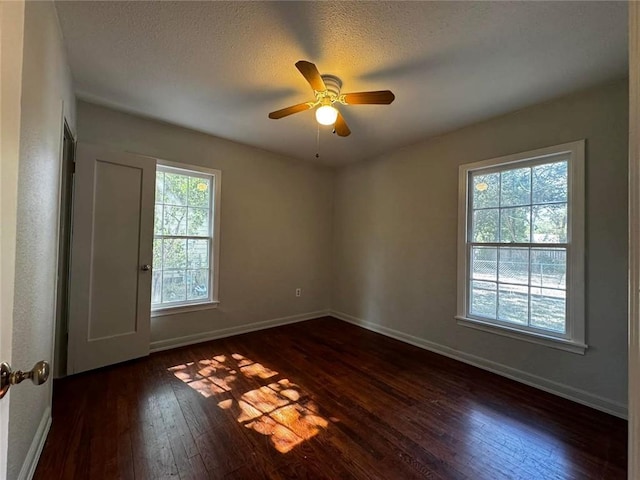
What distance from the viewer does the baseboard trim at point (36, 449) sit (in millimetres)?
1441

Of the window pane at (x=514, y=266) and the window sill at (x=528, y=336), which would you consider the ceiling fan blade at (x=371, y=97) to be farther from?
the window sill at (x=528, y=336)

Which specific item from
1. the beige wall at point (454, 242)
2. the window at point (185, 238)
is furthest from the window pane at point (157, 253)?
the beige wall at point (454, 242)

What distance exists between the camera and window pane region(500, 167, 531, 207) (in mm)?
2697

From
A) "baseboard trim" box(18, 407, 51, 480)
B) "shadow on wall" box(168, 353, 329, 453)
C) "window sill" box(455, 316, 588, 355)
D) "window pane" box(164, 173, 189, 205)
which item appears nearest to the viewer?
"baseboard trim" box(18, 407, 51, 480)

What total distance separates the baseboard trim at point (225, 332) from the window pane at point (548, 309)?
2923 millimetres

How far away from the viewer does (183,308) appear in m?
3.34

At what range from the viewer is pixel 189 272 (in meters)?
3.47

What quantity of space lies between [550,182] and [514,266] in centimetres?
82

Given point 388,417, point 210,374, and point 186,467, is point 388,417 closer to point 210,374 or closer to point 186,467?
point 186,467

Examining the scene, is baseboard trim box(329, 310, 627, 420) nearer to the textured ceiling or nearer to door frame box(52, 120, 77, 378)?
the textured ceiling

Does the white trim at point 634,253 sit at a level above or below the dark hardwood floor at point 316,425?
above

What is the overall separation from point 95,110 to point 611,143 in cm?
451

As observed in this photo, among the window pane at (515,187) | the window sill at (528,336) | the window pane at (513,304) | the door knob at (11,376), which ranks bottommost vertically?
the window sill at (528,336)

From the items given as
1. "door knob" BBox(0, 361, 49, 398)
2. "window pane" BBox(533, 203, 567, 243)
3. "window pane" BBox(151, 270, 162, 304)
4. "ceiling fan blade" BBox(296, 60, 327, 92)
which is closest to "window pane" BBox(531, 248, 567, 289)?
"window pane" BBox(533, 203, 567, 243)
